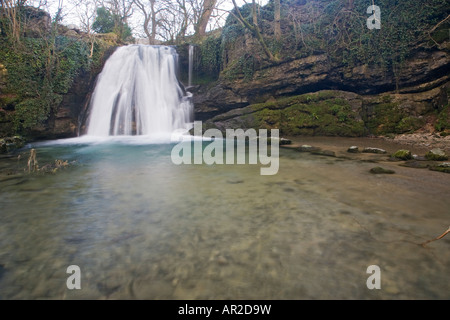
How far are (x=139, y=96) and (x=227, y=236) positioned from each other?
13.3 meters

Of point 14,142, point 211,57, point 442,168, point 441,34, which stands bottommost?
point 442,168

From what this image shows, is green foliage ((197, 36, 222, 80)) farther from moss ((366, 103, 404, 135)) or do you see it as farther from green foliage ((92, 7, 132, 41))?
green foliage ((92, 7, 132, 41))

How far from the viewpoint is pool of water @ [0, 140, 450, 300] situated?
2.03 metres

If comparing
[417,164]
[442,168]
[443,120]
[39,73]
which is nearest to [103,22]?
[39,73]

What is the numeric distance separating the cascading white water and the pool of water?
8.76 meters

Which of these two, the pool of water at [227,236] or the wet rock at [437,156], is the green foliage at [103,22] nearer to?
the pool of water at [227,236]

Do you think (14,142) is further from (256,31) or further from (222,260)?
(256,31)

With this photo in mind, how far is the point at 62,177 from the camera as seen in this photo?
552 centimetres

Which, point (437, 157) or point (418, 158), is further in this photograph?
point (418, 158)

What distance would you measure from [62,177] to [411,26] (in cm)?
1455

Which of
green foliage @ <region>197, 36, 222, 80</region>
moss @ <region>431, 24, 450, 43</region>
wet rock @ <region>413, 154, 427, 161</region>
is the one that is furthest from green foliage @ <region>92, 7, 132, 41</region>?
wet rock @ <region>413, 154, 427, 161</region>

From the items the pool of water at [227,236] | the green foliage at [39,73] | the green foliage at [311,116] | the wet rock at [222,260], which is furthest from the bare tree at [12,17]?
the wet rock at [222,260]

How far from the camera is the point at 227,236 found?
2.84 metres

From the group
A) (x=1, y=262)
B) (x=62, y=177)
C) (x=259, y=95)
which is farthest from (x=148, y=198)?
(x=259, y=95)
